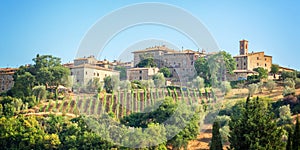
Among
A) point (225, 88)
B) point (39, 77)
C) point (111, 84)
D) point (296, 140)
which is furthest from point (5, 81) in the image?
point (296, 140)

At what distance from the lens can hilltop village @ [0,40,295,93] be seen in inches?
1720

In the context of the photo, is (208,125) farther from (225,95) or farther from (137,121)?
(225,95)

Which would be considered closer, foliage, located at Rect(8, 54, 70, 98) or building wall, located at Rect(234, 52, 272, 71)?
foliage, located at Rect(8, 54, 70, 98)

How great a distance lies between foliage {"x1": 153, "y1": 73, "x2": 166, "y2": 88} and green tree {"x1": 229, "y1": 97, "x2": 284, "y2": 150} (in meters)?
22.9

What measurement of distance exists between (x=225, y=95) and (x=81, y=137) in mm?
15038

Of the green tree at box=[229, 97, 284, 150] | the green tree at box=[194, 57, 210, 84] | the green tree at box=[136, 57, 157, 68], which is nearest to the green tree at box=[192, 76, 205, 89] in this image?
the green tree at box=[194, 57, 210, 84]

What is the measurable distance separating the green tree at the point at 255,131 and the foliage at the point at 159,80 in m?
22.9

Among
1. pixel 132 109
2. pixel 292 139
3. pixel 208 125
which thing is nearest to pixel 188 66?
pixel 132 109

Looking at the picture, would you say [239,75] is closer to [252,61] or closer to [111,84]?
[252,61]

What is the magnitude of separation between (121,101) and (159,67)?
13.9m

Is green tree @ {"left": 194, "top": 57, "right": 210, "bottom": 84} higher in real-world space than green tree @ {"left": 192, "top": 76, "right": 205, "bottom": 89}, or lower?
higher

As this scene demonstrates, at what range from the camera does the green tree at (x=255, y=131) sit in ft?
58.7

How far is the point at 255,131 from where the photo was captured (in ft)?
59.5

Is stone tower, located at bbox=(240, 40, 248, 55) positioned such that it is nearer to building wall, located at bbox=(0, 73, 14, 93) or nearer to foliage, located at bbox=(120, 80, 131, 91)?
foliage, located at bbox=(120, 80, 131, 91)
